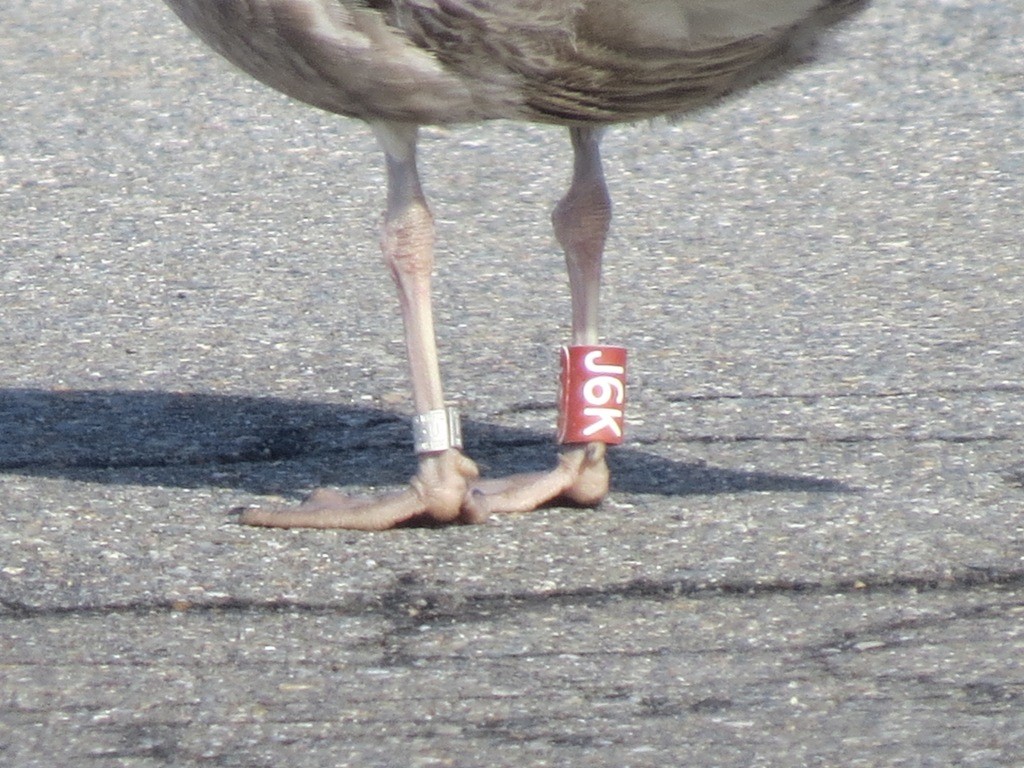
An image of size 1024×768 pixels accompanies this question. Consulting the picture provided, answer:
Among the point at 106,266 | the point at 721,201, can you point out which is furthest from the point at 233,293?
the point at 721,201

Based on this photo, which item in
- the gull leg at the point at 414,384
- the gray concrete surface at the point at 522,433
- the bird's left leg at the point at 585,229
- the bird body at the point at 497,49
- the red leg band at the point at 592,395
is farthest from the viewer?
the bird's left leg at the point at 585,229

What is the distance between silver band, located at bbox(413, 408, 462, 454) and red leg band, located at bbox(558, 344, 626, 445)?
28 cm

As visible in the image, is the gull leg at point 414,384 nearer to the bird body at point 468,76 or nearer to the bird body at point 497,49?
the bird body at point 468,76

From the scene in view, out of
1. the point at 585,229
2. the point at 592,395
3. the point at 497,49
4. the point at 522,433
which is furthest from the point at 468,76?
the point at 522,433

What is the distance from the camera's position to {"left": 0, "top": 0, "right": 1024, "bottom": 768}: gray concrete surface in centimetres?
342

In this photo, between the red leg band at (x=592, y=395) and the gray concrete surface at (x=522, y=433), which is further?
the red leg band at (x=592, y=395)

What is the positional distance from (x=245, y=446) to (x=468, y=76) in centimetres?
130

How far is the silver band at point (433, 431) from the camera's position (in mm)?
4305

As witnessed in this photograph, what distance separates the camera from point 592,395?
176 inches

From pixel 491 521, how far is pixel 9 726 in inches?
50.1

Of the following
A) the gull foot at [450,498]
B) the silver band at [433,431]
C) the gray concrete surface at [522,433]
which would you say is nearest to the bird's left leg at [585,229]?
the gull foot at [450,498]

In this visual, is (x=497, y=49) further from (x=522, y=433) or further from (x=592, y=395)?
(x=522, y=433)

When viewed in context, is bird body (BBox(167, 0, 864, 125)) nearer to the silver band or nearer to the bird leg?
the bird leg

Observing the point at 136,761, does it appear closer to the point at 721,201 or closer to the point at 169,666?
the point at 169,666
